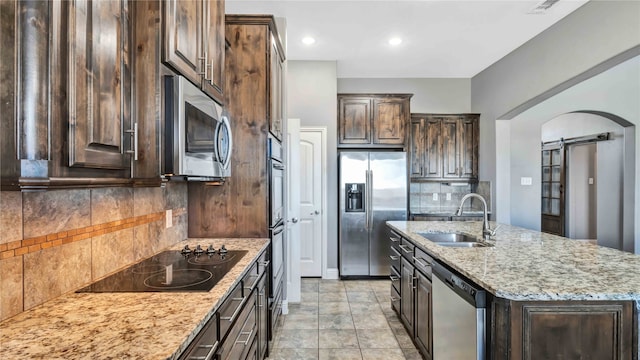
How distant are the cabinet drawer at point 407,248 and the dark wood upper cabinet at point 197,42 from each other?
72.0 inches

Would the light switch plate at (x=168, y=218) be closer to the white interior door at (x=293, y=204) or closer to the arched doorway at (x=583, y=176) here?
the white interior door at (x=293, y=204)

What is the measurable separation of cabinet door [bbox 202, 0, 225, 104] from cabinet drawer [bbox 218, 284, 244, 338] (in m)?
1.04

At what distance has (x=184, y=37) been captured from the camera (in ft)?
4.83

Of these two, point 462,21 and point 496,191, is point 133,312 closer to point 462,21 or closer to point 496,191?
point 462,21

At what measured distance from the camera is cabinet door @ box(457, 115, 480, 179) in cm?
529

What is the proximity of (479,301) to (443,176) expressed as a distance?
158 inches

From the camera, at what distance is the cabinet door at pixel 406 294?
2701 millimetres

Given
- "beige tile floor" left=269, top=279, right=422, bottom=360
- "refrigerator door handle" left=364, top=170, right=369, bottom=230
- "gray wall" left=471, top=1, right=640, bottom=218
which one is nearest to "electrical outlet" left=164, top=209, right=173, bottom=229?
"beige tile floor" left=269, top=279, right=422, bottom=360

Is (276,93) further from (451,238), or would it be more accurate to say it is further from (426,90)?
(426,90)

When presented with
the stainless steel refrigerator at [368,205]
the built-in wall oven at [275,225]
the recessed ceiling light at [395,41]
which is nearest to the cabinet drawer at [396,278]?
the built-in wall oven at [275,225]

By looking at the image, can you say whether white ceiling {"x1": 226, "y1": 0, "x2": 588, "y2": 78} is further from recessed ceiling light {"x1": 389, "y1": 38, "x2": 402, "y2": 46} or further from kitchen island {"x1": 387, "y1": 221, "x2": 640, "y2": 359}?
kitchen island {"x1": 387, "y1": 221, "x2": 640, "y2": 359}

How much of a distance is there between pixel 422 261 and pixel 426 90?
3883mm

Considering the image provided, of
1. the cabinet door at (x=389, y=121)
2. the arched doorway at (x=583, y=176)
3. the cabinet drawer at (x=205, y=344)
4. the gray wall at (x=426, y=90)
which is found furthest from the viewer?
the arched doorway at (x=583, y=176)

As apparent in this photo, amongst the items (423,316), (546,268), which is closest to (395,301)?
(423,316)
